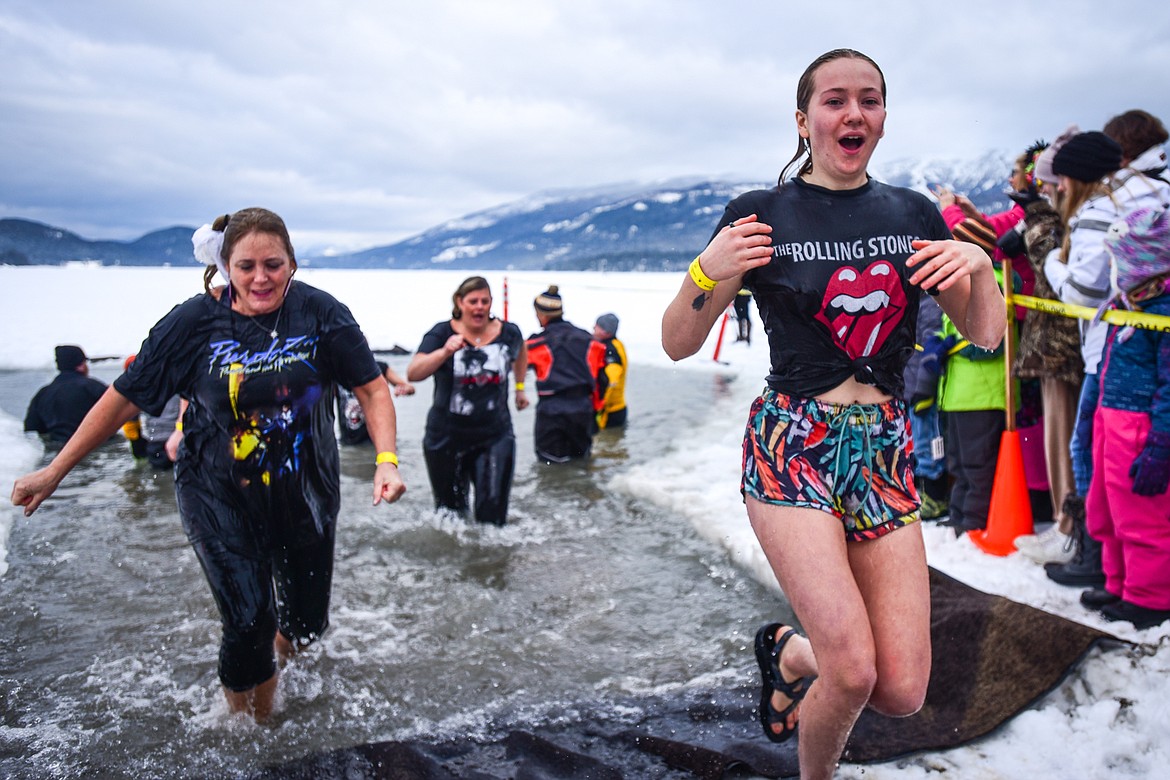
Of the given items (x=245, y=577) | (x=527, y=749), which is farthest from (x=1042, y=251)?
(x=245, y=577)

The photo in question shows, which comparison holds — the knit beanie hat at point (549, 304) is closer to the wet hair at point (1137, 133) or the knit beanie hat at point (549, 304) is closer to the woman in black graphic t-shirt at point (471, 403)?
the woman in black graphic t-shirt at point (471, 403)

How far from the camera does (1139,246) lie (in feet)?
11.6

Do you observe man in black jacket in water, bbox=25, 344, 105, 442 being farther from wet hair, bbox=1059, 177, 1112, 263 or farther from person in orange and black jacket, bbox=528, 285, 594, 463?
wet hair, bbox=1059, 177, 1112, 263

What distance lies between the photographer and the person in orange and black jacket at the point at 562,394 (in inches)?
328

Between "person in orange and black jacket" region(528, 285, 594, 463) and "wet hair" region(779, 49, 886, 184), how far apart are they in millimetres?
5839

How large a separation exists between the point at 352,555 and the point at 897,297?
4.48m

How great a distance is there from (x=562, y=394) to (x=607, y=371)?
1.34 m

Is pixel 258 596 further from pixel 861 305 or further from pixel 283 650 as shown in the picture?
pixel 861 305

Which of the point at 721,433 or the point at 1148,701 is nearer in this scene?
the point at 1148,701

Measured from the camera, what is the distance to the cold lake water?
11.2ft

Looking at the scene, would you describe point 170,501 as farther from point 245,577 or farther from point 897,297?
point 897,297

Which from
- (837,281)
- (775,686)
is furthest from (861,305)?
(775,686)

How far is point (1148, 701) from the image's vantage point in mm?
2914

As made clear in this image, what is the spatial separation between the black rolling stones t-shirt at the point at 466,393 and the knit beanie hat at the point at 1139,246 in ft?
12.6
